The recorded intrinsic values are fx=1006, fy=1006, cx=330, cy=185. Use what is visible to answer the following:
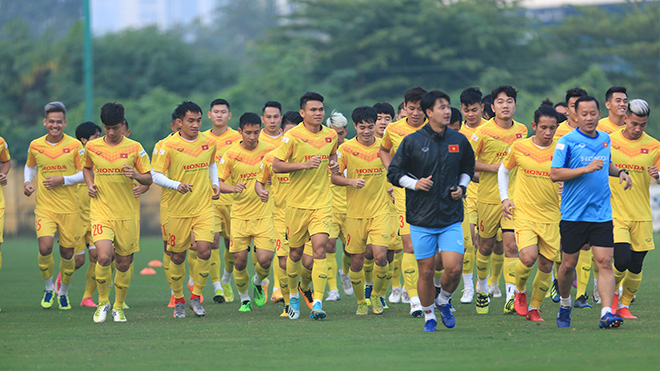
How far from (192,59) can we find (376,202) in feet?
122

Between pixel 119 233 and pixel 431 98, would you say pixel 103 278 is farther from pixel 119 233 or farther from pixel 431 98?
pixel 431 98

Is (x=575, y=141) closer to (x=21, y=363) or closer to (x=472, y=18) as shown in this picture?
(x=21, y=363)

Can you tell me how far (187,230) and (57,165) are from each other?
2.60m

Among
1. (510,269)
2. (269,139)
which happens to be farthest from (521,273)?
(269,139)

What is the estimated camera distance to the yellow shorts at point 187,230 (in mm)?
11875

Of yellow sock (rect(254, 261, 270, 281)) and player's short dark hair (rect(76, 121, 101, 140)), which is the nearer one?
yellow sock (rect(254, 261, 270, 281))

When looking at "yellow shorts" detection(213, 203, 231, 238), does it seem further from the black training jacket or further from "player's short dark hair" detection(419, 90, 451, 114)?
"player's short dark hair" detection(419, 90, 451, 114)

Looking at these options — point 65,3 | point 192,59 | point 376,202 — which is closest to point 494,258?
point 376,202

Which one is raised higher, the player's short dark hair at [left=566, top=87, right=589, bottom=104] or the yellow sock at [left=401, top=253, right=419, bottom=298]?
the player's short dark hair at [left=566, top=87, right=589, bottom=104]

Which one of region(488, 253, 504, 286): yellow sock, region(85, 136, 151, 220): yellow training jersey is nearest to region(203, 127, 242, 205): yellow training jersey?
region(85, 136, 151, 220): yellow training jersey

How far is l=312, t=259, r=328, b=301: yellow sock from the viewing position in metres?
11.4

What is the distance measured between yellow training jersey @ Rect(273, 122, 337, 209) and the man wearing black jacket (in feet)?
6.05

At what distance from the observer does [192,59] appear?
48094 millimetres

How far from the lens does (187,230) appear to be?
39.1ft
